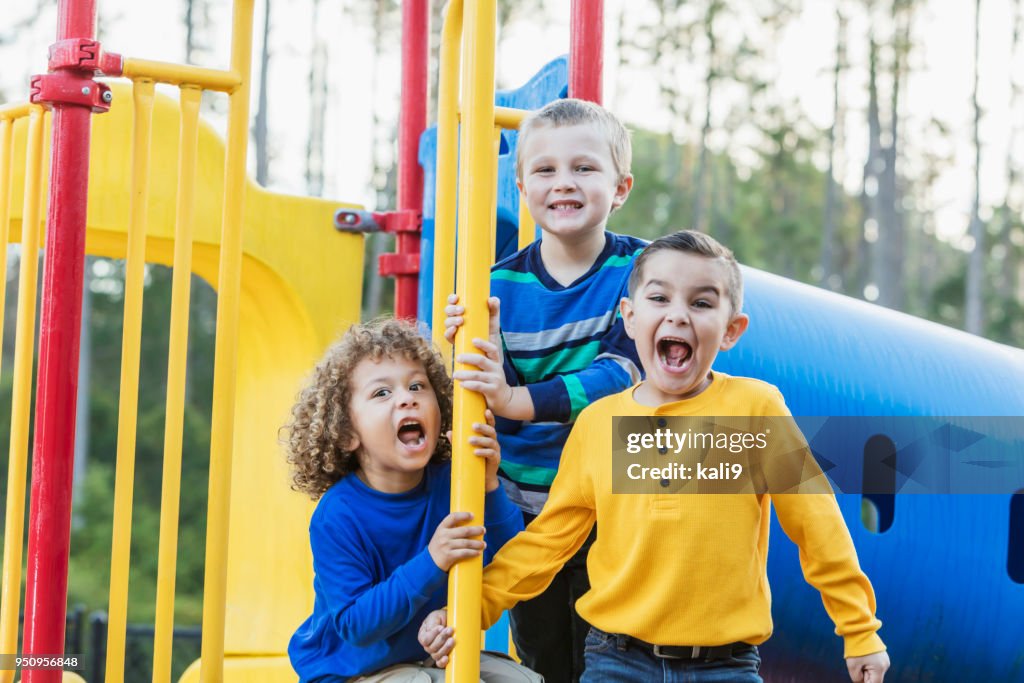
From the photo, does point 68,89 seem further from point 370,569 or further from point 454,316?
point 370,569

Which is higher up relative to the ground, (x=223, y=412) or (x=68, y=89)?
(x=68, y=89)

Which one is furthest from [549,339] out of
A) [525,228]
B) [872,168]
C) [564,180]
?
[872,168]

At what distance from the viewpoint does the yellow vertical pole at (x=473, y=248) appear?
1958mm

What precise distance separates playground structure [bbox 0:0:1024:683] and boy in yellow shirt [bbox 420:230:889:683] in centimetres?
26

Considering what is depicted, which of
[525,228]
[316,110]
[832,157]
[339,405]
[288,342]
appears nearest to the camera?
[339,405]

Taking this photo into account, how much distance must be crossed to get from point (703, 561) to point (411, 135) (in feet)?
8.14

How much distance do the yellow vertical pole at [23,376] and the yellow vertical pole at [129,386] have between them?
0.27 meters

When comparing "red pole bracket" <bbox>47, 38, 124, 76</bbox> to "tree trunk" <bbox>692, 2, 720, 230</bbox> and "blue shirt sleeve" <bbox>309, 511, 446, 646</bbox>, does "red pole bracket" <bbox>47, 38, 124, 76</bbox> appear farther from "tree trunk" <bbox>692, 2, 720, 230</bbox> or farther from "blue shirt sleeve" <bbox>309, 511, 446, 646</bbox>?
"tree trunk" <bbox>692, 2, 720, 230</bbox>

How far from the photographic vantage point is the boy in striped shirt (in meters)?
2.37

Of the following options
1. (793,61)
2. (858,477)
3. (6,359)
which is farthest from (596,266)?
(6,359)

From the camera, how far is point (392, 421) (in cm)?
221

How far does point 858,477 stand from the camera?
3.23m

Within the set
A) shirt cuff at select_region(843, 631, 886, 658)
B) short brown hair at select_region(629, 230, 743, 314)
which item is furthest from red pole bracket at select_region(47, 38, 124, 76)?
shirt cuff at select_region(843, 631, 886, 658)

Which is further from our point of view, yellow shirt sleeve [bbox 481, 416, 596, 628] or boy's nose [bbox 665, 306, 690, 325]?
yellow shirt sleeve [bbox 481, 416, 596, 628]
